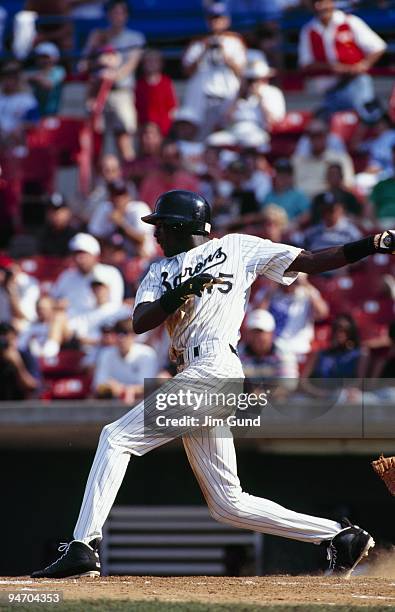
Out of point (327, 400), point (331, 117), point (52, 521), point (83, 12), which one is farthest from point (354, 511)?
point (83, 12)

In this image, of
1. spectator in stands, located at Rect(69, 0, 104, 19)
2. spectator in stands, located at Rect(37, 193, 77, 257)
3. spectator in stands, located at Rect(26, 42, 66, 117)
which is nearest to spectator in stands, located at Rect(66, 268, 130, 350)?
spectator in stands, located at Rect(37, 193, 77, 257)

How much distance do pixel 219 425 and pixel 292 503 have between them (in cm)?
323

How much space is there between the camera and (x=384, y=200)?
9.78m

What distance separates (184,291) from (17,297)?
16.7 feet

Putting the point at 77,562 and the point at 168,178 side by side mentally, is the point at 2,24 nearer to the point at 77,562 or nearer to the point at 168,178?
the point at 168,178

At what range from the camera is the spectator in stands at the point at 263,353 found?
25.5ft

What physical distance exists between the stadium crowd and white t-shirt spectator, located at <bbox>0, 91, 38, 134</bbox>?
0.01 metres

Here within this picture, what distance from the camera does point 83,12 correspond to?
13.4 m

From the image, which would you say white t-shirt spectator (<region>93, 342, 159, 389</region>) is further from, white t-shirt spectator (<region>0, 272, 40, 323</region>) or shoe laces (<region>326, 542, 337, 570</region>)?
shoe laces (<region>326, 542, 337, 570</region>)

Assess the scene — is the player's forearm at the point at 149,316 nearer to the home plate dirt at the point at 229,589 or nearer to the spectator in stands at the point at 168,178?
the home plate dirt at the point at 229,589

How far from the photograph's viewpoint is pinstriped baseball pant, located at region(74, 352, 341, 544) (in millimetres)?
4680

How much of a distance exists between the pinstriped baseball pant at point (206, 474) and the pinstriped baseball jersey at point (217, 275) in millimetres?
125

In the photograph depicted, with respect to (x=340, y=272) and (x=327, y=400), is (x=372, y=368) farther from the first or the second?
(x=340, y=272)

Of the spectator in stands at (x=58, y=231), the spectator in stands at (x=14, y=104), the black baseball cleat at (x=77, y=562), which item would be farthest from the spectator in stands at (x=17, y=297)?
the black baseball cleat at (x=77, y=562)
